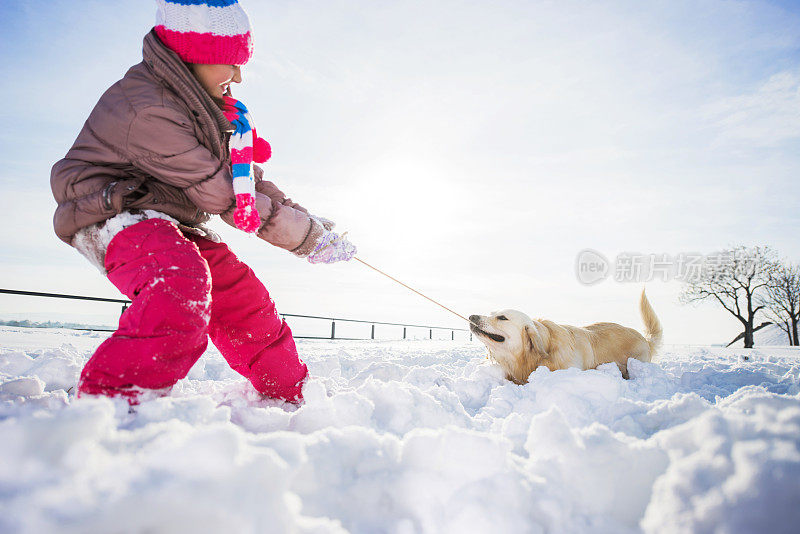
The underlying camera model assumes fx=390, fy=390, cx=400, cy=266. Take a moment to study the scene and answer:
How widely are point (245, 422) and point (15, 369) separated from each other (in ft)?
9.23

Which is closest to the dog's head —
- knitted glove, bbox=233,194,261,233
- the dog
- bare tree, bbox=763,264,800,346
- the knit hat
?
the dog

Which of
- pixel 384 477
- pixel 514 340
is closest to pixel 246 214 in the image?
pixel 384 477

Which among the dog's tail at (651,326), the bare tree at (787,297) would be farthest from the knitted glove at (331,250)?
the bare tree at (787,297)

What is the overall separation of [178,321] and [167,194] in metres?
0.75

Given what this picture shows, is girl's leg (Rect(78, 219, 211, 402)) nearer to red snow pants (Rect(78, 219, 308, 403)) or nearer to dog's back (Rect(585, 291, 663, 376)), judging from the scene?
red snow pants (Rect(78, 219, 308, 403))

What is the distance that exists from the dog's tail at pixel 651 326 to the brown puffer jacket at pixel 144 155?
19.6 ft

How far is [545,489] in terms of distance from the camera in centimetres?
88

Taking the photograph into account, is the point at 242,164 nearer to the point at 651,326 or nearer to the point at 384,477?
the point at 384,477

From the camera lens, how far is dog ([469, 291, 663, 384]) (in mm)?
4148

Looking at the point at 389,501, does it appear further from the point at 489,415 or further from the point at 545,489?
the point at 489,415

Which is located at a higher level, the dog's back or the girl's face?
the girl's face

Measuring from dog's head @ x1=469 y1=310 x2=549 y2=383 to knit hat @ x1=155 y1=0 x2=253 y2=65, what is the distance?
340cm

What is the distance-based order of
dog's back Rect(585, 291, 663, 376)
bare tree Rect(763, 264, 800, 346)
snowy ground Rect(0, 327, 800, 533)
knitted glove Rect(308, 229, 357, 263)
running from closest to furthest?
snowy ground Rect(0, 327, 800, 533), knitted glove Rect(308, 229, 357, 263), dog's back Rect(585, 291, 663, 376), bare tree Rect(763, 264, 800, 346)

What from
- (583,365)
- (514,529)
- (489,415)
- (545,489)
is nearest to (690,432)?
(545,489)
